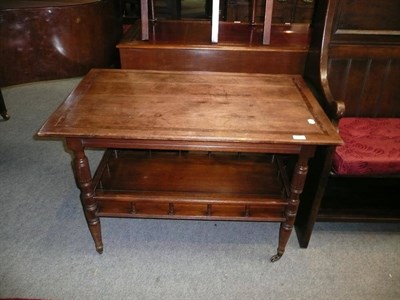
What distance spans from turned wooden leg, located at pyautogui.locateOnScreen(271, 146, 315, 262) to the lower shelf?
0.12ft

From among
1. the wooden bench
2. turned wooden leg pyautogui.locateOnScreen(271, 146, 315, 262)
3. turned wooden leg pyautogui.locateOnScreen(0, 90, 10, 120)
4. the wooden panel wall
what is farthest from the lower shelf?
turned wooden leg pyautogui.locateOnScreen(0, 90, 10, 120)

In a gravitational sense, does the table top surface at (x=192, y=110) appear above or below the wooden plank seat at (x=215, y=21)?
below

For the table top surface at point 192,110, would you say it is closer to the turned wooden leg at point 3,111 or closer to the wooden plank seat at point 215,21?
the wooden plank seat at point 215,21

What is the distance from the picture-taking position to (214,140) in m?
1.09

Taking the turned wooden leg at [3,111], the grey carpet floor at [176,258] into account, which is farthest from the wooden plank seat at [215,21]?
the turned wooden leg at [3,111]

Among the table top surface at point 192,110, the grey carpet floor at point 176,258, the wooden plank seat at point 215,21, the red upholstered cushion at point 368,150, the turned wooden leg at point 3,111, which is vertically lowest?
the grey carpet floor at point 176,258

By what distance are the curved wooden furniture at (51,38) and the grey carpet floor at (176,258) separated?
1379 mm

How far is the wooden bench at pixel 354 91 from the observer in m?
1.38

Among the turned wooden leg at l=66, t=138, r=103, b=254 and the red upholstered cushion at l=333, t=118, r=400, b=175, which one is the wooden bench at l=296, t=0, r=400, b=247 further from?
the turned wooden leg at l=66, t=138, r=103, b=254

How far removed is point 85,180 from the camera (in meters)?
1.27

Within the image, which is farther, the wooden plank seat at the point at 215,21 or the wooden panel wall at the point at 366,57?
the wooden plank seat at the point at 215,21

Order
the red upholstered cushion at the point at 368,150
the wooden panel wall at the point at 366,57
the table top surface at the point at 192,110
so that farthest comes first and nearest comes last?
the wooden panel wall at the point at 366,57, the red upholstered cushion at the point at 368,150, the table top surface at the point at 192,110

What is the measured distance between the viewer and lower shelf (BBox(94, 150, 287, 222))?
134 cm

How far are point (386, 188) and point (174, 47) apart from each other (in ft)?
4.65
